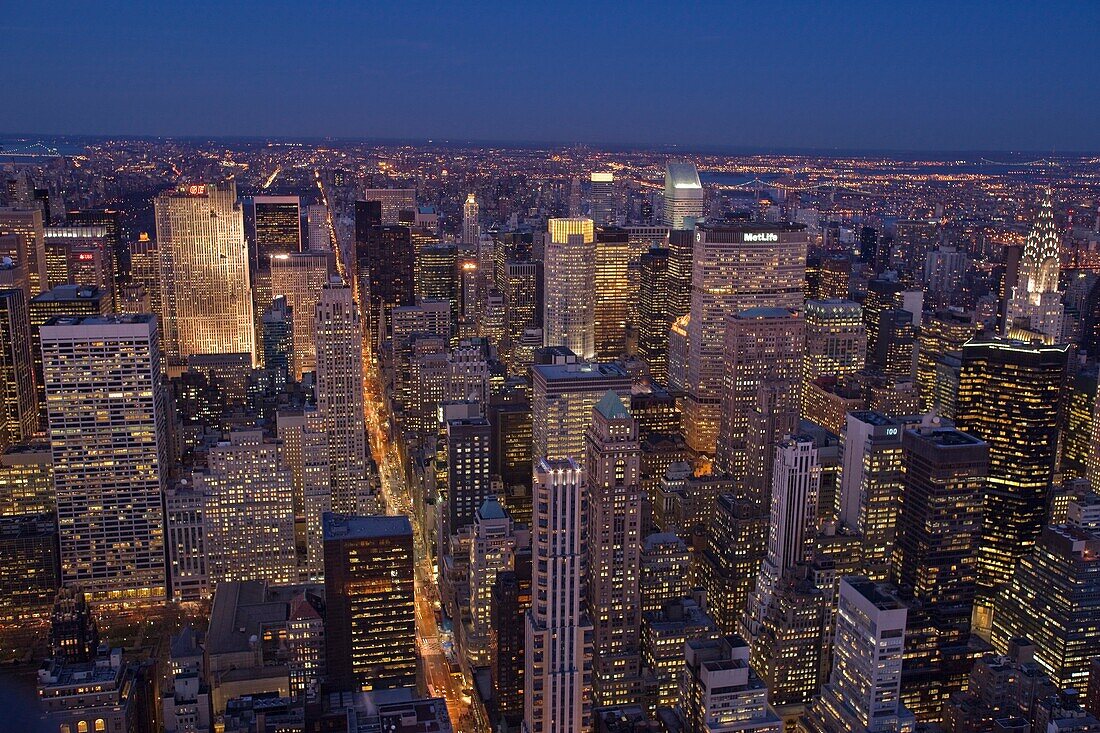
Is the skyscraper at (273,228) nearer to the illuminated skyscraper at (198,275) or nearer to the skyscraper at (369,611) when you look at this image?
the illuminated skyscraper at (198,275)

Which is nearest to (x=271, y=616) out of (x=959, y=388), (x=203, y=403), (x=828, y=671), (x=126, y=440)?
(x=126, y=440)

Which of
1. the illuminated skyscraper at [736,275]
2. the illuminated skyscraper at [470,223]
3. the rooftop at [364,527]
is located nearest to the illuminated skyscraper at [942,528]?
the rooftop at [364,527]

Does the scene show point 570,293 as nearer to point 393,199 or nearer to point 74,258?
point 74,258

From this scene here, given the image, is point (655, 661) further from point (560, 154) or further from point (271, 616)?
point (560, 154)

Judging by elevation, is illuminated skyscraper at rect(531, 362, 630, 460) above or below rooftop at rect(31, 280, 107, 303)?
below

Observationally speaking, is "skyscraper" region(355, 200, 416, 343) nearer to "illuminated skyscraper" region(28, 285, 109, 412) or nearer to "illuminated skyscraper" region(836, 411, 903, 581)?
"illuminated skyscraper" region(28, 285, 109, 412)

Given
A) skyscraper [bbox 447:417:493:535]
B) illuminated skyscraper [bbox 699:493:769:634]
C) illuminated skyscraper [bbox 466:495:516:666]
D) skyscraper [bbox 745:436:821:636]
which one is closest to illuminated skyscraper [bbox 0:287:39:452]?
skyscraper [bbox 447:417:493:535]
